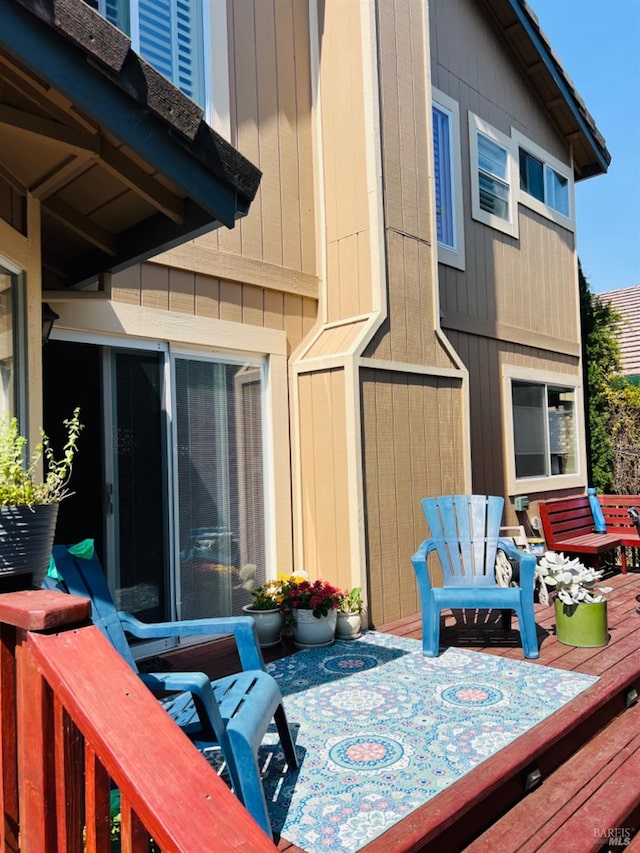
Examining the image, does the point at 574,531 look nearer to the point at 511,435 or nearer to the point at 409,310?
the point at 511,435

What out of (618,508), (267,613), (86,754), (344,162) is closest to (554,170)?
(344,162)

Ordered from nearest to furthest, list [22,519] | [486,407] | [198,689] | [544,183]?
[22,519] < [198,689] < [486,407] < [544,183]

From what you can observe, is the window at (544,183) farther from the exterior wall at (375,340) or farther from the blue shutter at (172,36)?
the blue shutter at (172,36)

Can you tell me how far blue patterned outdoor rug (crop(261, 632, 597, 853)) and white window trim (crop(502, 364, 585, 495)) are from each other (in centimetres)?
303

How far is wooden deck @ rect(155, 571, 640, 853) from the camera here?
215 centimetres

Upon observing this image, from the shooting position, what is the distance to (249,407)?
4.51 m

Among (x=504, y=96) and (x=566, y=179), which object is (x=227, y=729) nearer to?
(x=504, y=96)

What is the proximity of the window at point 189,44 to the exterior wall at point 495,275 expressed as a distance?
257 cm

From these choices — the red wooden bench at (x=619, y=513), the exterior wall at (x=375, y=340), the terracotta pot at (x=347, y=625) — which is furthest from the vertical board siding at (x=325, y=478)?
the red wooden bench at (x=619, y=513)

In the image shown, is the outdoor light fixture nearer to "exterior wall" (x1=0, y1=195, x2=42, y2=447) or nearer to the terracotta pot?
"exterior wall" (x1=0, y1=195, x2=42, y2=447)

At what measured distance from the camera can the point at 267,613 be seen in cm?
411

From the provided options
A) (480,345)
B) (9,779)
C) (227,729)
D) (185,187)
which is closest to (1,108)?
(185,187)

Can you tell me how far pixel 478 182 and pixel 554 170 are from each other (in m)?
1.90

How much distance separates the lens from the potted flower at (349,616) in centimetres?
420
